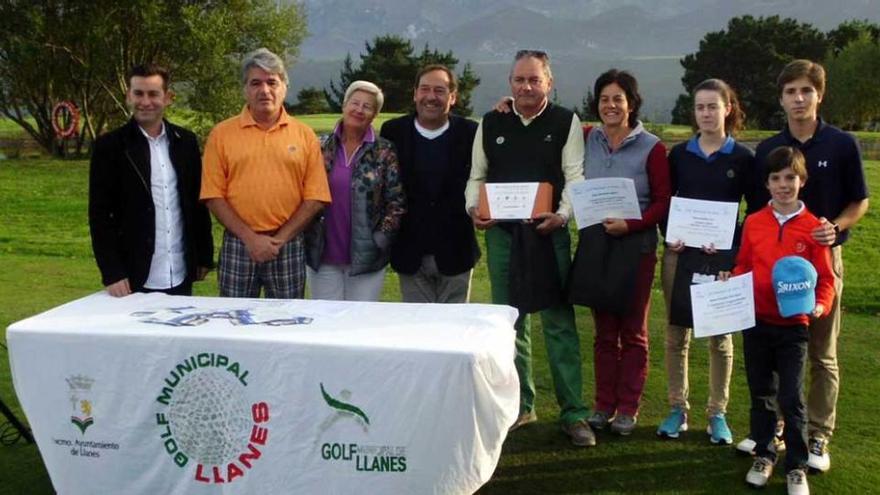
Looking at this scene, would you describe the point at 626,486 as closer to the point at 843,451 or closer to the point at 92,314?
the point at 843,451

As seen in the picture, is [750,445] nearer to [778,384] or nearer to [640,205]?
[778,384]

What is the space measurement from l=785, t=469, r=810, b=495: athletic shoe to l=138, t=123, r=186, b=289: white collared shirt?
3047 millimetres

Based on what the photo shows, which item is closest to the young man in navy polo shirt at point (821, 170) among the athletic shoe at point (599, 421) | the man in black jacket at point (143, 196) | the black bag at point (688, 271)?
the black bag at point (688, 271)

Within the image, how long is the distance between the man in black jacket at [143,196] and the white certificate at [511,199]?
1.50m

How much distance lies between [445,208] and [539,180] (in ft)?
1.76

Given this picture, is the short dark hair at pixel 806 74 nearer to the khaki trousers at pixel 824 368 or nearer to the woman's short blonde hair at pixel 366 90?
the khaki trousers at pixel 824 368

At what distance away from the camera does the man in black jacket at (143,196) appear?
4215mm

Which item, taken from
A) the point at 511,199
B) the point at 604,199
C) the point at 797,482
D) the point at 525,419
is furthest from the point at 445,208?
the point at 797,482

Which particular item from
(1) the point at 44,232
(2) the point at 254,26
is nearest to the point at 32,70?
(2) the point at 254,26

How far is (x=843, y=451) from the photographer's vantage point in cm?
442

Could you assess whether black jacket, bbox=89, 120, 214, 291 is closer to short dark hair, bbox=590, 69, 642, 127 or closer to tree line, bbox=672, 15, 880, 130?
short dark hair, bbox=590, 69, 642, 127

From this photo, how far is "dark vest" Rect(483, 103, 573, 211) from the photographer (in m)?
4.47

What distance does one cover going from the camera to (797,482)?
3.90 meters

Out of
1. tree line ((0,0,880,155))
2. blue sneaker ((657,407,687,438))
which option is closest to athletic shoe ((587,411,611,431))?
blue sneaker ((657,407,687,438))
